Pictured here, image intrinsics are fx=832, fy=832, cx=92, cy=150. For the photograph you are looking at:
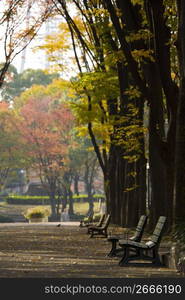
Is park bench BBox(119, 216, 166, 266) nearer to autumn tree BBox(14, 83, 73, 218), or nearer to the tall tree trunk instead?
the tall tree trunk

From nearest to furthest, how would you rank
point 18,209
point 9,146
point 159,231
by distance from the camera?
point 159,231, point 9,146, point 18,209

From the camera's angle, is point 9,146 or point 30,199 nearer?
point 9,146

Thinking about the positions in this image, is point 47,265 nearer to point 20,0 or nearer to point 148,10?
point 148,10

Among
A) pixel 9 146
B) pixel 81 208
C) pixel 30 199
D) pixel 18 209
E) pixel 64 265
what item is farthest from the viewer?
pixel 30 199

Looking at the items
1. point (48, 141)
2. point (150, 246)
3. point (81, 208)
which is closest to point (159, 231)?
point (150, 246)

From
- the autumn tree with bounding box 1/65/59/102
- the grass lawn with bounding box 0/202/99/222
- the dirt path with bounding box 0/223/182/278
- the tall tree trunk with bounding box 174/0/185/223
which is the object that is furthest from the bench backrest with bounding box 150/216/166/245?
the autumn tree with bounding box 1/65/59/102

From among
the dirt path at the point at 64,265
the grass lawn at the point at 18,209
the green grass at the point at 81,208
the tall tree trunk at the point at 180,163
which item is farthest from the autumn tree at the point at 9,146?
the tall tree trunk at the point at 180,163

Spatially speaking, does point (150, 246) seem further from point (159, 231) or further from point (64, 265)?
point (64, 265)

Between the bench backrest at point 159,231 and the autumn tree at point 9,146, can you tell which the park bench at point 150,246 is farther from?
the autumn tree at point 9,146

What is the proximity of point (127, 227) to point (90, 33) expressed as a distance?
8.36m

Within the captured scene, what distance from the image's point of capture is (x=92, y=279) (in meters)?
13.4

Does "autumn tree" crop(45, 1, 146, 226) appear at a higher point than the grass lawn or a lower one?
higher

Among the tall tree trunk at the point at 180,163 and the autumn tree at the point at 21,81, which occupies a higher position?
the autumn tree at the point at 21,81

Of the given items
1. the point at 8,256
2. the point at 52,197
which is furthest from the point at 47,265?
the point at 52,197
